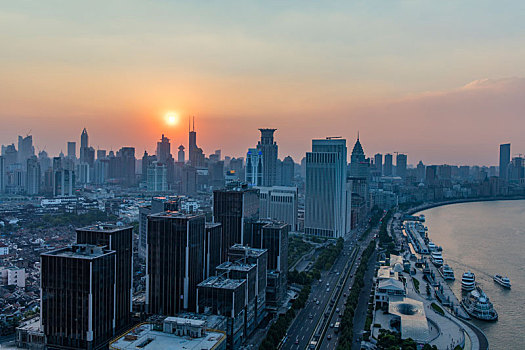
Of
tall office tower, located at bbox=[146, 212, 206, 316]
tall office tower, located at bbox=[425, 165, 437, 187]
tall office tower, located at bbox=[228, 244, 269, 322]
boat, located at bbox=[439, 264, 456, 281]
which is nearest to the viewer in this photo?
tall office tower, located at bbox=[146, 212, 206, 316]

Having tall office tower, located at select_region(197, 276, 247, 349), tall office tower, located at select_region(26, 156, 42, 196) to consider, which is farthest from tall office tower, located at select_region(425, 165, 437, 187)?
tall office tower, located at select_region(197, 276, 247, 349)

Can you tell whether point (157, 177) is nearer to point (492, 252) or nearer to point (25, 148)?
point (25, 148)

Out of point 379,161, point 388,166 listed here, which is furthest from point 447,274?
point 388,166

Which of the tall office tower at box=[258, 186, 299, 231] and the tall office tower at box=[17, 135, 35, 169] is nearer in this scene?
the tall office tower at box=[258, 186, 299, 231]

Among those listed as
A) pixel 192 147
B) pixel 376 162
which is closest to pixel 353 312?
pixel 192 147

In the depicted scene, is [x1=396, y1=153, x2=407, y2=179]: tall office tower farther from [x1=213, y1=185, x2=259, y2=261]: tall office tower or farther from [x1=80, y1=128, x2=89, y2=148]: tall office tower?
[x1=213, y1=185, x2=259, y2=261]: tall office tower

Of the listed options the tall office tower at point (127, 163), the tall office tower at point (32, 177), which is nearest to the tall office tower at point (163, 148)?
the tall office tower at point (127, 163)

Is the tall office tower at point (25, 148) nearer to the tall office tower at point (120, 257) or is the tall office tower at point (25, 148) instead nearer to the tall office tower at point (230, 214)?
the tall office tower at point (230, 214)
